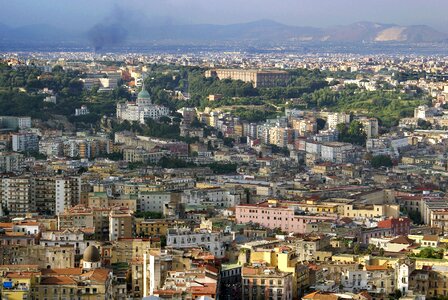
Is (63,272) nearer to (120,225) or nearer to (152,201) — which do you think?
(120,225)

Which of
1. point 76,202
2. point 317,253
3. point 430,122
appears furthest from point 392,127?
point 317,253

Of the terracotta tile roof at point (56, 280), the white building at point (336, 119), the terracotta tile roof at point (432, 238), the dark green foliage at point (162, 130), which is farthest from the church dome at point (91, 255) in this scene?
the white building at point (336, 119)

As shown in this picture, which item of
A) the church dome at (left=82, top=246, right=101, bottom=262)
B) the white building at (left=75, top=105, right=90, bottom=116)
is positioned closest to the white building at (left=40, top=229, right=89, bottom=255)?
the church dome at (left=82, top=246, right=101, bottom=262)

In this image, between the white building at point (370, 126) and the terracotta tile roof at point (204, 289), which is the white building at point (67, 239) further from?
the white building at point (370, 126)

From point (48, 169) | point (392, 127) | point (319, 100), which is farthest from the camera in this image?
point (319, 100)

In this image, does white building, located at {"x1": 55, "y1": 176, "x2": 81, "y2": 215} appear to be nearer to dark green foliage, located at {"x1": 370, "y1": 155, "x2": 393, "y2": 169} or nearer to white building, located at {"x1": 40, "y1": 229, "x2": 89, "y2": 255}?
white building, located at {"x1": 40, "y1": 229, "x2": 89, "y2": 255}

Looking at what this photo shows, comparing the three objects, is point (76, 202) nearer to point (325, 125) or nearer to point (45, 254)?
point (45, 254)
